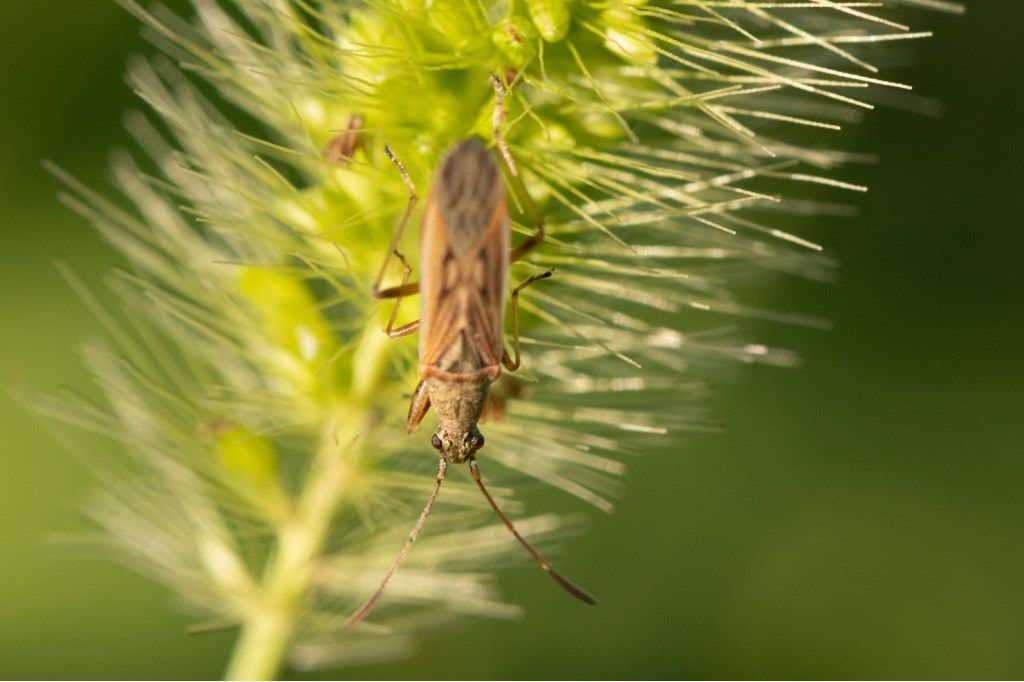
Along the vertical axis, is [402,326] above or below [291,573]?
above

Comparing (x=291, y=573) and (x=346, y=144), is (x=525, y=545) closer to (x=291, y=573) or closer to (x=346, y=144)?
(x=291, y=573)

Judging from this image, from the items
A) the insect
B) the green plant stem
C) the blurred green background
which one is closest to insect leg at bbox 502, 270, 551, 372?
the insect

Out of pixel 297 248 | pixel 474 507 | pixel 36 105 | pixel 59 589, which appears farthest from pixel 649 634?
pixel 36 105

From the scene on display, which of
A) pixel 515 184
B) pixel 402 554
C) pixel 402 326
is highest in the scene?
pixel 515 184

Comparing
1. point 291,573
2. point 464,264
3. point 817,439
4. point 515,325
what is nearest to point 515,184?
point 464,264

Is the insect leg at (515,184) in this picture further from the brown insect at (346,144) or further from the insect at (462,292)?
the brown insect at (346,144)

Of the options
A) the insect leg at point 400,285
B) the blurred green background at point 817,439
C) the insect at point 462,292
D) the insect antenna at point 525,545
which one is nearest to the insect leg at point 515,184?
the insect at point 462,292

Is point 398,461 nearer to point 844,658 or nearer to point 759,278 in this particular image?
point 759,278
